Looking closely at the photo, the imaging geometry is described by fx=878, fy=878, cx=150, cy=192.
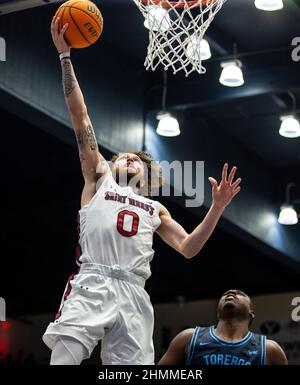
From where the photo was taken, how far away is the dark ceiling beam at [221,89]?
9992 mm

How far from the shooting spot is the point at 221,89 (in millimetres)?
10336

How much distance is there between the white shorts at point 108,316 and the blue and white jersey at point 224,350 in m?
0.32

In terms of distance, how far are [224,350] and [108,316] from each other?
0.77m

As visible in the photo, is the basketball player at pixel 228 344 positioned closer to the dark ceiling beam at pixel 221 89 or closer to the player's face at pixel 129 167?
the player's face at pixel 129 167

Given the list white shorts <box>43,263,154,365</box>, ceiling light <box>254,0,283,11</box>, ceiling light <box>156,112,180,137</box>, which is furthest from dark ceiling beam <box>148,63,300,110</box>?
white shorts <box>43,263,154,365</box>

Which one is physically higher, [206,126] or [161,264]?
[206,126]

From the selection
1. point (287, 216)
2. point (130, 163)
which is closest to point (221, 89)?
point (287, 216)

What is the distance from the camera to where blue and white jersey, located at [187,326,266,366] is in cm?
506

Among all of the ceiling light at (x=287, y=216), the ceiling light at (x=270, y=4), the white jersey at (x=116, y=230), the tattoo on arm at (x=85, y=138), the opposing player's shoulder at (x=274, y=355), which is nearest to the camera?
the white jersey at (x=116, y=230)

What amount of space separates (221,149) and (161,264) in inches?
178

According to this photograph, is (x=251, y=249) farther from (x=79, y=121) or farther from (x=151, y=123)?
(x=79, y=121)

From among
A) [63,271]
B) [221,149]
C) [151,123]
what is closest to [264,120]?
[221,149]

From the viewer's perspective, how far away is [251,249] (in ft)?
47.0

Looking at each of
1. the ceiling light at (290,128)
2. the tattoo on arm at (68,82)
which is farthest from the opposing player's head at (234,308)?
the ceiling light at (290,128)
